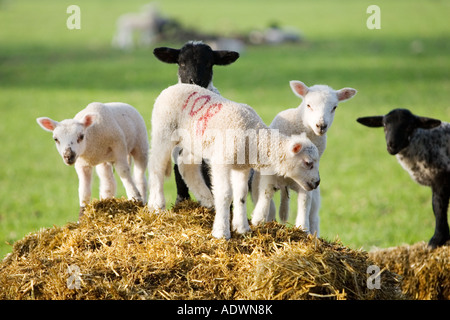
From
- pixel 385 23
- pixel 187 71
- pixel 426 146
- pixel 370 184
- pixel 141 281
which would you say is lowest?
pixel 370 184

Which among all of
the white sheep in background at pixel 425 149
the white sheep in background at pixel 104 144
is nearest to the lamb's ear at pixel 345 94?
the white sheep in background at pixel 425 149

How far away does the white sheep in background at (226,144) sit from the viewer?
5.19 meters

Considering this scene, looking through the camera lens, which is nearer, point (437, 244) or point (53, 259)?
point (53, 259)

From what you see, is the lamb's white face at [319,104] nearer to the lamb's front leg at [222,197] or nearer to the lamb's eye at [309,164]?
the lamb's eye at [309,164]

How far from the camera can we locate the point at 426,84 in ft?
80.4

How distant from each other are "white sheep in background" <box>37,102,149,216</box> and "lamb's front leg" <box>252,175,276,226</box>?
1359mm

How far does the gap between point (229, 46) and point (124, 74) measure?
18.9ft

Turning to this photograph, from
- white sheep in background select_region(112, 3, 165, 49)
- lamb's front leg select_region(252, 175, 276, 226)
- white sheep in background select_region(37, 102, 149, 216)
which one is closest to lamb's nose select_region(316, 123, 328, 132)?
lamb's front leg select_region(252, 175, 276, 226)

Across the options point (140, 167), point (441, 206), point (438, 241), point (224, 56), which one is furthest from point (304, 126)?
point (438, 241)

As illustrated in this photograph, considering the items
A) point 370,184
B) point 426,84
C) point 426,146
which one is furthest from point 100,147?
point 426,84

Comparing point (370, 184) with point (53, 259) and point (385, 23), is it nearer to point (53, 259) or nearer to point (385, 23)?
point (53, 259)

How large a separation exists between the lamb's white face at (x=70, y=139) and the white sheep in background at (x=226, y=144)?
688 mm

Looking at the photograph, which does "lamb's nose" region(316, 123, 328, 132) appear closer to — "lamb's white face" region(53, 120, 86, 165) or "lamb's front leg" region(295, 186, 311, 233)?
"lamb's front leg" region(295, 186, 311, 233)

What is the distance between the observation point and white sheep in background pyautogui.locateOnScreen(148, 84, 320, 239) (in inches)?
204
